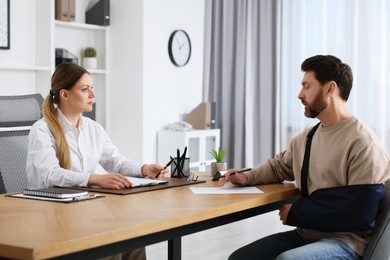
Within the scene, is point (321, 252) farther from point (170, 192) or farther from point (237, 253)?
point (170, 192)

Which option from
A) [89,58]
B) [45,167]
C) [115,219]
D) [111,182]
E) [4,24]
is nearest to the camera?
[115,219]

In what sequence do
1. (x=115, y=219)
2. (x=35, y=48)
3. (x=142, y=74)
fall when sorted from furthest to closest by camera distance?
(x=142, y=74) < (x=35, y=48) < (x=115, y=219)

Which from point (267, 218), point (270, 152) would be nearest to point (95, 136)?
point (267, 218)

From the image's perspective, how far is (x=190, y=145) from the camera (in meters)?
6.27

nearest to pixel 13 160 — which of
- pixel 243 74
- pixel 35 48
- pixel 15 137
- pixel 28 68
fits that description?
pixel 15 137

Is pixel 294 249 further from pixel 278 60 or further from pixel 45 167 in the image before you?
pixel 278 60

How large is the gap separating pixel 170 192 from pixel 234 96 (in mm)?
4723

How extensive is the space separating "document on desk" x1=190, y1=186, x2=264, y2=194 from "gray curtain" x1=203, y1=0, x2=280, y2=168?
14.0 feet

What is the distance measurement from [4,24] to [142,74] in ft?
4.45

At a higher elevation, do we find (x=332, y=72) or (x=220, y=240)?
(x=332, y=72)

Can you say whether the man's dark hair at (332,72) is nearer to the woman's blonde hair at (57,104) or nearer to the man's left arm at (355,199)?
the man's left arm at (355,199)

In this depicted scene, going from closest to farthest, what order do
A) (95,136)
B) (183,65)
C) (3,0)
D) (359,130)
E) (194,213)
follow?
(194,213) → (359,130) → (95,136) → (3,0) → (183,65)

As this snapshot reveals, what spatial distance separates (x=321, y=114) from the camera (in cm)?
256

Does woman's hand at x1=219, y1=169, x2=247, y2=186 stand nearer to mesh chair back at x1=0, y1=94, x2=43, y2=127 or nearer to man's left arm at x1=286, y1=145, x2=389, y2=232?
man's left arm at x1=286, y1=145, x2=389, y2=232
